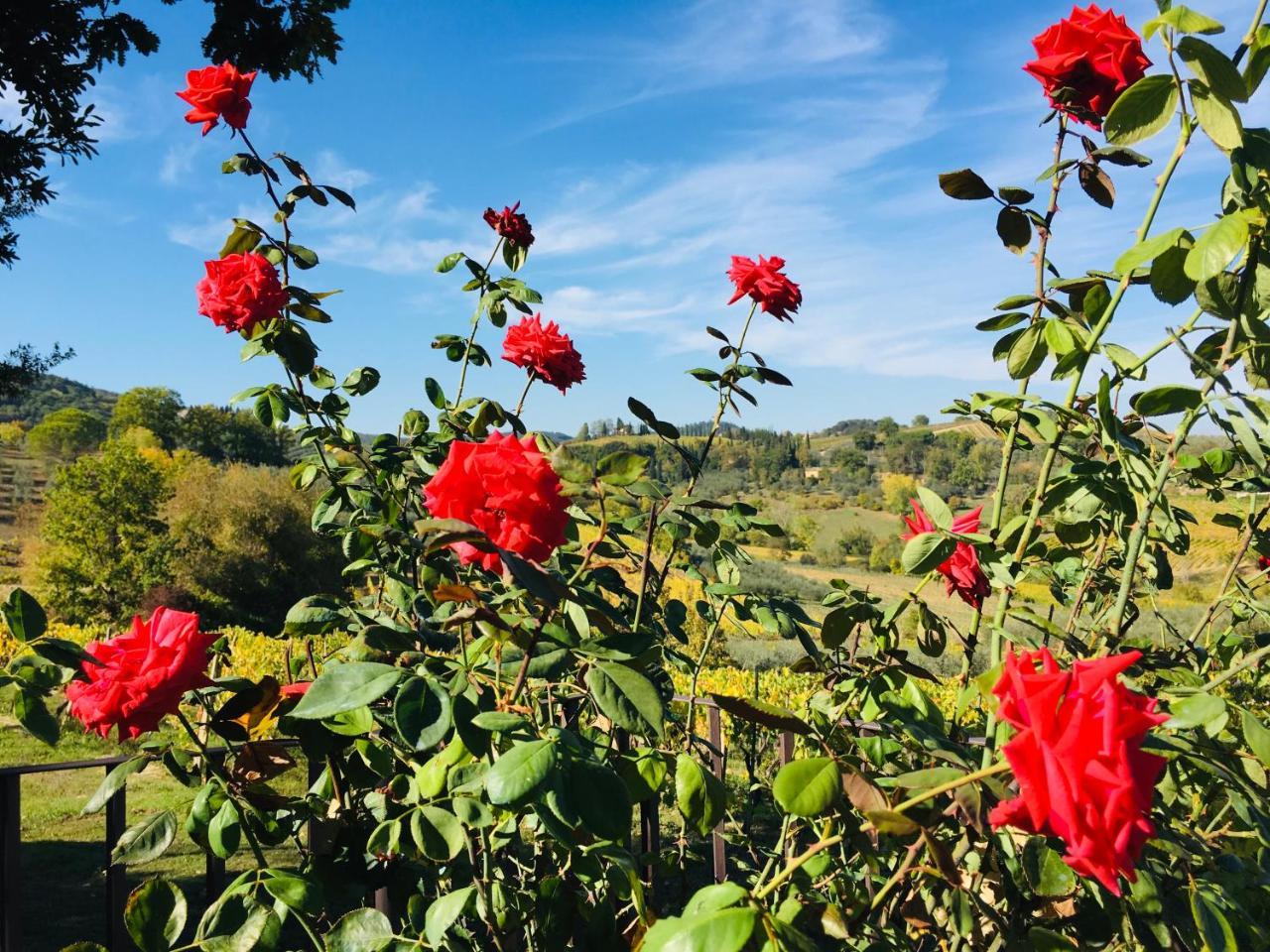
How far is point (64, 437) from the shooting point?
3027 centimetres

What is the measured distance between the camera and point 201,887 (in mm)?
→ 3797

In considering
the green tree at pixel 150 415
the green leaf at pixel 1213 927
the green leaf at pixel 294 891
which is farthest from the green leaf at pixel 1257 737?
the green tree at pixel 150 415

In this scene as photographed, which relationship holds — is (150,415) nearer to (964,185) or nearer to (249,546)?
(249,546)

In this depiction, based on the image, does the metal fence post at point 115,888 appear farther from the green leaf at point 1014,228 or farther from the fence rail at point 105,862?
the green leaf at point 1014,228

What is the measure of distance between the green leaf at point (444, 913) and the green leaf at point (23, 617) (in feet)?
1.87

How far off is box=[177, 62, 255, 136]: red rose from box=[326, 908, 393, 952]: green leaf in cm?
167

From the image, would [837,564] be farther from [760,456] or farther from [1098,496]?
[1098,496]

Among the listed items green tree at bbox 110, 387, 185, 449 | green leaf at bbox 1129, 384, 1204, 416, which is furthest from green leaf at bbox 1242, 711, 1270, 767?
green tree at bbox 110, 387, 185, 449

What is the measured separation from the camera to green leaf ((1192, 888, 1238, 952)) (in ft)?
2.71

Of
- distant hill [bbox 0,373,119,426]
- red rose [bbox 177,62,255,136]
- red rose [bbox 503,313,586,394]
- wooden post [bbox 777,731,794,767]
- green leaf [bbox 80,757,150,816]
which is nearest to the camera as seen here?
green leaf [bbox 80,757,150,816]

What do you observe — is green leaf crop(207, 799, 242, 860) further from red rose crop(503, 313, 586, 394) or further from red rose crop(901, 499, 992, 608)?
red rose crop(503, 313, 586, 394)

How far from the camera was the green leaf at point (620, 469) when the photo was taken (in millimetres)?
847

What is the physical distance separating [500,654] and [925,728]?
515mm

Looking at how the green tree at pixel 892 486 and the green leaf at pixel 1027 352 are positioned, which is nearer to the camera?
the green leaf at pixel 1027 352
